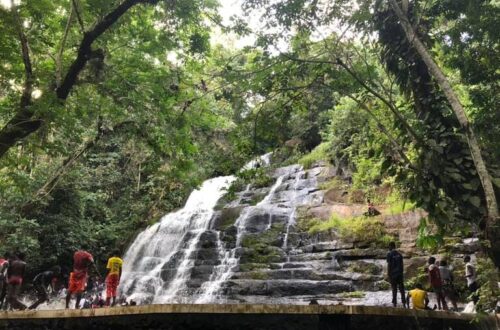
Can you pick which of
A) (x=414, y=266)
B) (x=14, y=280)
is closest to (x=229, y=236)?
(x=414, y=266)

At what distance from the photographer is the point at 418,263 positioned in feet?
38.8

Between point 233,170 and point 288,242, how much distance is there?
7.13 meters

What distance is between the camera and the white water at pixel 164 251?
14727 mm

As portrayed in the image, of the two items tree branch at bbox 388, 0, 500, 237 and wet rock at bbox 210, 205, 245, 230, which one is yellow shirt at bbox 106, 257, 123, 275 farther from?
tree branch at bbox 388, 0, 500, 237

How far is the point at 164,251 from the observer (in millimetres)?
17484

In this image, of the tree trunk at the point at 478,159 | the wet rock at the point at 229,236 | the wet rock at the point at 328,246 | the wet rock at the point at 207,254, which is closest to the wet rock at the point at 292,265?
the wet rock at the point at 328,246

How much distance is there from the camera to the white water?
14727 millimetres

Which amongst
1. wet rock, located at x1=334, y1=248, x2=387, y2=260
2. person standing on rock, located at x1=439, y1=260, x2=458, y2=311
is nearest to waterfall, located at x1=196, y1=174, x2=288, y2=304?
wet rock, located at x1=334, y1=248, x2=387, y2=260

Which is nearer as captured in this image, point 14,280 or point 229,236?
point 14,280

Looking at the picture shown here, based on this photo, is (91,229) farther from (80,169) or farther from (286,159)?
(286,159)

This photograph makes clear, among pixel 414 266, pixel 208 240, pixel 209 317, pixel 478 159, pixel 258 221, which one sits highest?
pixel 258 221

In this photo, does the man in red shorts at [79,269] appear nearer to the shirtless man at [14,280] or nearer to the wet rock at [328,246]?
the shirtless man at [14,280]

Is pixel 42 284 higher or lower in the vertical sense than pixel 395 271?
lower

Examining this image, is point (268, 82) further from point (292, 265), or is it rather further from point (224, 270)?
point (224, 270)
